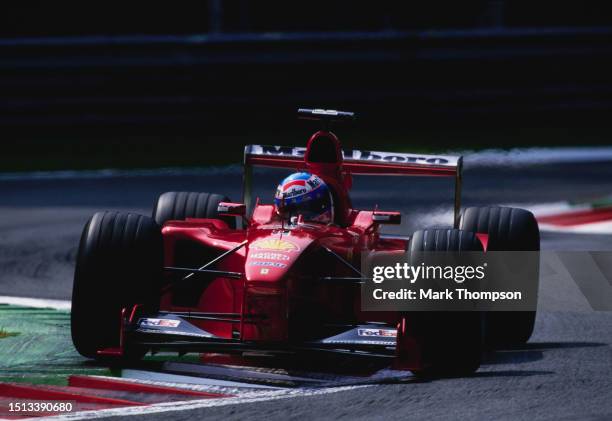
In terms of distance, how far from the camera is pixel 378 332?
7.56m

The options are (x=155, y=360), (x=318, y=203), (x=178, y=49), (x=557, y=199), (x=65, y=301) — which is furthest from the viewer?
(x=178, y=49)

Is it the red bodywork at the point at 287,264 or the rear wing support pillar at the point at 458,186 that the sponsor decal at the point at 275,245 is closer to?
the red bodywork at the point at 287,264

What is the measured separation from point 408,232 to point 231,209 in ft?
13.1

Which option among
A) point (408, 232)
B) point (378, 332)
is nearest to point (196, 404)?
Answer: point (378, 332)

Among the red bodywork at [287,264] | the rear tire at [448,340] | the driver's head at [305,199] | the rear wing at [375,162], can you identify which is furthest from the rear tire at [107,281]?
the rear wing at [375,162]

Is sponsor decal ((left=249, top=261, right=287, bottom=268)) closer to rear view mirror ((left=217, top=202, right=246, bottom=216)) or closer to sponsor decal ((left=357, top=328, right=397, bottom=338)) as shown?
sponsor decal ((left=357, top=328, right=397, bottom=338))

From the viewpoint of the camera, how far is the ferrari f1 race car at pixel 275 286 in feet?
24.8

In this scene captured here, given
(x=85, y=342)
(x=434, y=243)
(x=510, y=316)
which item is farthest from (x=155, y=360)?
(x=510, y=316)

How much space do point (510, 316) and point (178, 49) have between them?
33.3ft

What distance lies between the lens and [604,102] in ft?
61.1

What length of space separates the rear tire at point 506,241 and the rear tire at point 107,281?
2.19 metres

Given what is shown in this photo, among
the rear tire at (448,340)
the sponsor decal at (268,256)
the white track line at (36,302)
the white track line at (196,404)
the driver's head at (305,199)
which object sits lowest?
the white track line at (36,302)

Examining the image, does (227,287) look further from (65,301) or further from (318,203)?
(65,301)

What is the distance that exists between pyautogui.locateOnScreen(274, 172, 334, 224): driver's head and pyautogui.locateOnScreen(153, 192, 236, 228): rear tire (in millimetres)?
1070
